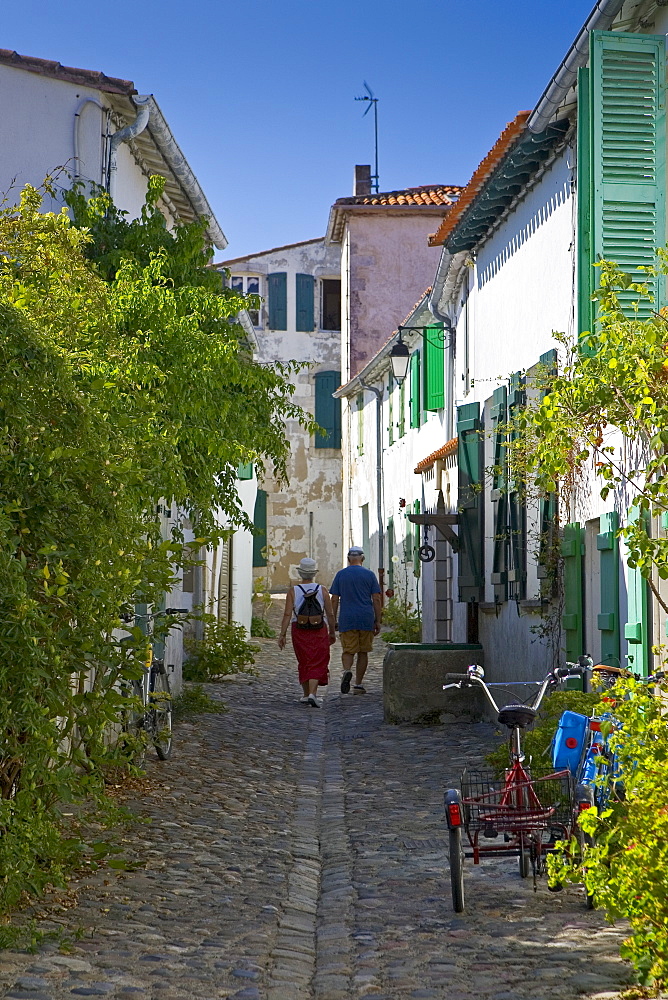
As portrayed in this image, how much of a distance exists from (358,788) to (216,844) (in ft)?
7.24

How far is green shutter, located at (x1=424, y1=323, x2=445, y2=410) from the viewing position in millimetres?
18984

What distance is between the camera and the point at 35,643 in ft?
16.5

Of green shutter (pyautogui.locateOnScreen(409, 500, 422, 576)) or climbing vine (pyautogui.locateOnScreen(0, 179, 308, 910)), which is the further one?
green shutter (pyautogui.locateOnScreen(409, 500, 422, 576))

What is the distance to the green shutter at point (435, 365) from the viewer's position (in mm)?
18984

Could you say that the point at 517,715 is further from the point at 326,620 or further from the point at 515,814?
the point at 326,620

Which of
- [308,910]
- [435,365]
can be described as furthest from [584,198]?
[435,365]

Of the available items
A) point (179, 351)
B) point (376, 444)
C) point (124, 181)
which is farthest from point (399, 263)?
point (179, 351)

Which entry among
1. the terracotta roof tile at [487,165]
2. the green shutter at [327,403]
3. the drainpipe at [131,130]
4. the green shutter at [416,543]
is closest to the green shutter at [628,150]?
the terracotta roof tile at [487,165]

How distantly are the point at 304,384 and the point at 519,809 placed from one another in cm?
2982

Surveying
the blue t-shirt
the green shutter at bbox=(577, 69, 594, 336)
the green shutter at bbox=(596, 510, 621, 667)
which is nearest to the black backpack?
the blue t-shirt

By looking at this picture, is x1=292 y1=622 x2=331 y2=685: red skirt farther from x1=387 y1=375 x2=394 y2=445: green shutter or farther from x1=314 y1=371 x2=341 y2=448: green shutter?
x1=314 y1=371 x2=341 y2=448: green shutter

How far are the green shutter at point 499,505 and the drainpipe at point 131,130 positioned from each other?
4220 mm

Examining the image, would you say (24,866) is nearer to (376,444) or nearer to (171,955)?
(171,955)

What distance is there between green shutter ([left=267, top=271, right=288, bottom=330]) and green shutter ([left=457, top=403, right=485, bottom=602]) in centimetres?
2084
